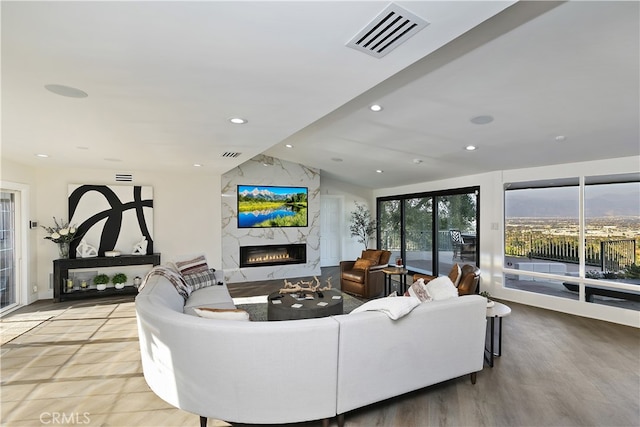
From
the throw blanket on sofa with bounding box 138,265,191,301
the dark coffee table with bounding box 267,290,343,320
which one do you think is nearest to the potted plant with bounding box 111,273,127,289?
the throw blanket on sofa with bounding box 138,265,191,301

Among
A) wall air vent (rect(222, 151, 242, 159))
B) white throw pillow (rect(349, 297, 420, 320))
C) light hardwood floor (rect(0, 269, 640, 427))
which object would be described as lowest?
light hardwood floor (rect(0, 269, 640, 427))

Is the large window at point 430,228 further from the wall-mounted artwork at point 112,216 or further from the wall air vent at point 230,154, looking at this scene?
the wall-mounted artwork at point 112,216

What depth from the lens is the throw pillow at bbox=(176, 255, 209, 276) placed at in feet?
15.2

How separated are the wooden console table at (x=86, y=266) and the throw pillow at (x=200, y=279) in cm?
208

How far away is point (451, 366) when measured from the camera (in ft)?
8.64

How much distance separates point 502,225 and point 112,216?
7.51 meters

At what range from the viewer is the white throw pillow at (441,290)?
2.92 metres

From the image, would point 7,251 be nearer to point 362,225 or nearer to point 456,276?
point 456,276

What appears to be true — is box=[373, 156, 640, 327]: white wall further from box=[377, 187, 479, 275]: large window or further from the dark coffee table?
the dark coffee table

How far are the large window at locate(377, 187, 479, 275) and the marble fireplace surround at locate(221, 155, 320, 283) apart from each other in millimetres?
2209

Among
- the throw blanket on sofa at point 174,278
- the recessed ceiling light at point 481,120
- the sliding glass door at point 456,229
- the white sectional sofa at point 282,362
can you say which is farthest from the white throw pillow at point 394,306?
the sliding glass door at point 456,229

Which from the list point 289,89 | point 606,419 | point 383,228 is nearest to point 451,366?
point 606,419

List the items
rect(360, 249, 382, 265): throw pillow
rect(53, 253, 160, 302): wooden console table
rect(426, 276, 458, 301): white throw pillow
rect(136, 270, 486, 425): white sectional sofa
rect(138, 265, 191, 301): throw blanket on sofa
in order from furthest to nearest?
1. rect(360, 249, 382, 265): throw pillow
2. rect(53, 253, 160, 302): wooden console table
3. rect(138, 265, 191, 301): throw blanket on sofa
4. rect(426, 276, 458, 301): white throw pillow
5. rect(136, 270, 486, 425): white sectional sofa

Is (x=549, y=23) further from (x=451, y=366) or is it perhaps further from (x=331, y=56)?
(x=451, y=366)
